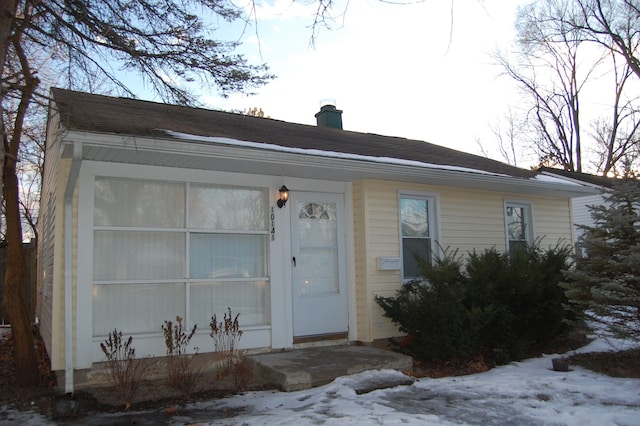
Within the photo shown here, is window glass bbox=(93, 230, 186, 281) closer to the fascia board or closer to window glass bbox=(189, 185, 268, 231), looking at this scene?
window glass bbox=(189, 185, 268, 231)

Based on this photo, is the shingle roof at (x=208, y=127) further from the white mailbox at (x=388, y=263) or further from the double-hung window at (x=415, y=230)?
the white mailbox at (x=388, y=263)

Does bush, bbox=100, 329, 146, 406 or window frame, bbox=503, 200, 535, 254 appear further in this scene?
window frame, bbox=503, 200, 535, 254

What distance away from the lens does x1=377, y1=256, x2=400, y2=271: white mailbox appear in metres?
7.47

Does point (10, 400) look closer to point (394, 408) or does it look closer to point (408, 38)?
point (394, 408)

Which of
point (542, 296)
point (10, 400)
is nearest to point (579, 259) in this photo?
point (542, 296)

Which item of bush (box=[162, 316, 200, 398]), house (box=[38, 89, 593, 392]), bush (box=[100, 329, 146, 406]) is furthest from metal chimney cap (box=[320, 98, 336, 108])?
bush (box=[100, 329, 146, 406])

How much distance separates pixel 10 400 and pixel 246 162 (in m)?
3.61

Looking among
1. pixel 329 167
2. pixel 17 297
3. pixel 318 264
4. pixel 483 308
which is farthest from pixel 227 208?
pixel 483 308

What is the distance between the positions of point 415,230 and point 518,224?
261 cm

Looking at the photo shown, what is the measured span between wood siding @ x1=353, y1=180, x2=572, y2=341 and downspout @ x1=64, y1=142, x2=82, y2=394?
12.4 ft

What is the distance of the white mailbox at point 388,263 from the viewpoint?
747 centimetres

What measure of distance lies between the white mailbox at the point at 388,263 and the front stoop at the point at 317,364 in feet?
4.01

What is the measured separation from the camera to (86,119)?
552 centimetres

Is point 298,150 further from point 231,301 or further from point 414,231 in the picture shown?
point 414,231
